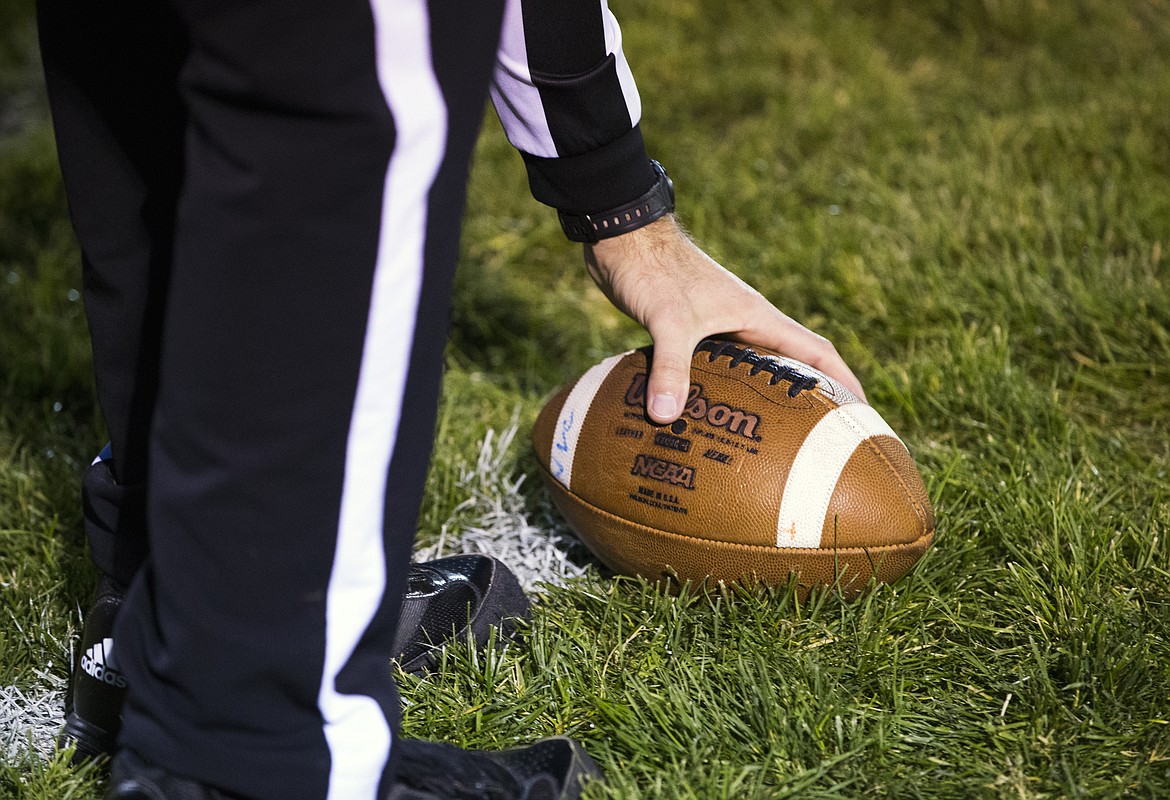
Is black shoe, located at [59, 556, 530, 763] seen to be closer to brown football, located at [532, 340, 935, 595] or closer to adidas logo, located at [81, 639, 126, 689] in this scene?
adidas logo, located at [81, 639, 126, 689]

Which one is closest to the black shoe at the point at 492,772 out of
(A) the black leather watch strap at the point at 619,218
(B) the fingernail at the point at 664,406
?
(B) the fingernail at the point at 664,406

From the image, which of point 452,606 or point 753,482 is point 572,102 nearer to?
point 753,482

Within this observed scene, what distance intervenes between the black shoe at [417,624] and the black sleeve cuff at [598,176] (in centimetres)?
64

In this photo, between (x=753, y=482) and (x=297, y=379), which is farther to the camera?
(x=753, y=482)

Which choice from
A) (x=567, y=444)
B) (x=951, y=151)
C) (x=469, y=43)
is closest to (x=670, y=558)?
(x=567, y=444)

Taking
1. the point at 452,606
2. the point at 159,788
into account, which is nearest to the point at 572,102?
the point at 452,606

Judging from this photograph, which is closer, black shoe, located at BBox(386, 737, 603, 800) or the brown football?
black shoe, located at BBox(386, 737, 603, 800)

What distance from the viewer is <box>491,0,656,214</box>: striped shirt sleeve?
1.71 meters

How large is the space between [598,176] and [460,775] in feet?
3.24

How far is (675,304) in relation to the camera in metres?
1.78

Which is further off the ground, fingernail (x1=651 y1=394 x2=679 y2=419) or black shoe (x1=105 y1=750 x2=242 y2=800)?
fingernail (x1=651 y1=394 x2=679 y2=419)

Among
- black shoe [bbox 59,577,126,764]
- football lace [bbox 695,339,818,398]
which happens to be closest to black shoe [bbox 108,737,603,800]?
black shoe [bbox 59,577,126,764]

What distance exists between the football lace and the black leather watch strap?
24 cm

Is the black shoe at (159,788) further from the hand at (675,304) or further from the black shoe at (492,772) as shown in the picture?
the hand at (675,304)
